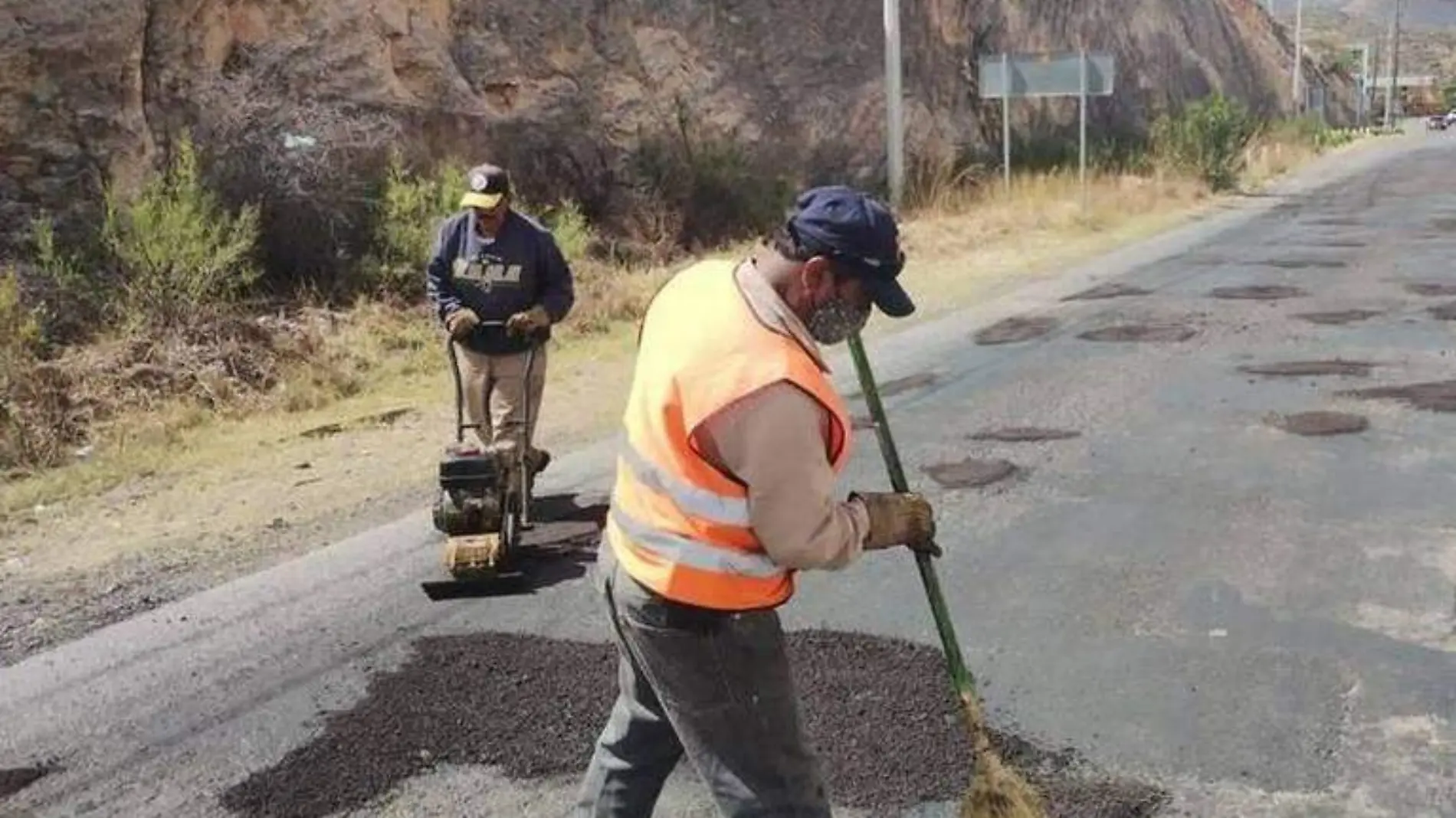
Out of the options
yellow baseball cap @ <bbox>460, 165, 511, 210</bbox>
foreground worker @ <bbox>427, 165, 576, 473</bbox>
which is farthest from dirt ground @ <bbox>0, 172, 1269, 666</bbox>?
yellow baseball cap @ <bbox>460, 165, 511, 210</bbox>

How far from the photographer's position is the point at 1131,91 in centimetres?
4169

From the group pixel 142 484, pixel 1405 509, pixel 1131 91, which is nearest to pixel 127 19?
pixel 142 484

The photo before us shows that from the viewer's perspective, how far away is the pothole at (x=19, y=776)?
411 cm

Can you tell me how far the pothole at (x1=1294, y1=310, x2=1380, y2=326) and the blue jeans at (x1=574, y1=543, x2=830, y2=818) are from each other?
952 centimetres

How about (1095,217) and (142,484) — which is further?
(1095,217)

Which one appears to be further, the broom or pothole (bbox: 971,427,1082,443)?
pothole (bbox: 971,427,1082,443)

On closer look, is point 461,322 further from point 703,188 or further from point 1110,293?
point 703,188

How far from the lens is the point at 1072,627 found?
16.4 feet

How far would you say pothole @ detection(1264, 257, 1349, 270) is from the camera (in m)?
14.8

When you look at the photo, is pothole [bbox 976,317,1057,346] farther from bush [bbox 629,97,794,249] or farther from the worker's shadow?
bush [bbox 629,97,794,249]

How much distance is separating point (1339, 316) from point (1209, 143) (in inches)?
683

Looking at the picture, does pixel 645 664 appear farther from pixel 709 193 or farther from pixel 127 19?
pixel 709 193

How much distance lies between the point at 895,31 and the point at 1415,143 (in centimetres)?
4161

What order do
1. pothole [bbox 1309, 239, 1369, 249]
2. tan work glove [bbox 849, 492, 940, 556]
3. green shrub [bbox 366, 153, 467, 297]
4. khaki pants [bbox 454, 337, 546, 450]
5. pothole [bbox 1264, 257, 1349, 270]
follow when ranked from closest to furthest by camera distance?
tan work glove [bbox 849, 492, 940, 556] < khaki pants [bbox 454, 337, 546, 450] < green shrub [bbox 366, 153, 467, 297] < pothole [bbox 1264, 257, 1349, 270] < pothole [bbox 1309, 239, 1369, 249]
